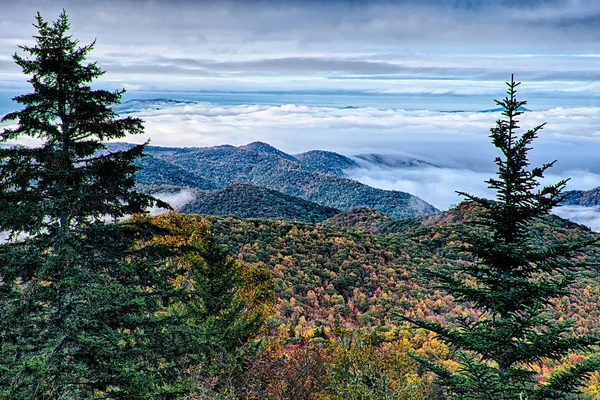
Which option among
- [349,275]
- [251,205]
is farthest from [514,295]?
[251,205]

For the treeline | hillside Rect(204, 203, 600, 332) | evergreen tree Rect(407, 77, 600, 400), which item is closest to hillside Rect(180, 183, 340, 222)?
hillside Rect(204, 203, 600, 332)

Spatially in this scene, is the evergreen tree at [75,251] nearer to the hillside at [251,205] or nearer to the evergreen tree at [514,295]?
the evergreen tree at [514,295]

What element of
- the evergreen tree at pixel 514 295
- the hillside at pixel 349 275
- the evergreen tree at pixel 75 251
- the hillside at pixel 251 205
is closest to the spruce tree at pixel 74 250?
the evergreen tree at pixel 75 251

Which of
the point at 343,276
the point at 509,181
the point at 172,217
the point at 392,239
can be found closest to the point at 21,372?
the point at 509,181

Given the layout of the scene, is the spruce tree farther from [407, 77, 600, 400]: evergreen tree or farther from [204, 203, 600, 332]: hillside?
[204, 203, 600, 332]: hillside

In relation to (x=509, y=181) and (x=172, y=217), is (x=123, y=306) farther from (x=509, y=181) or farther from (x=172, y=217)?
(x=172, y=217)
